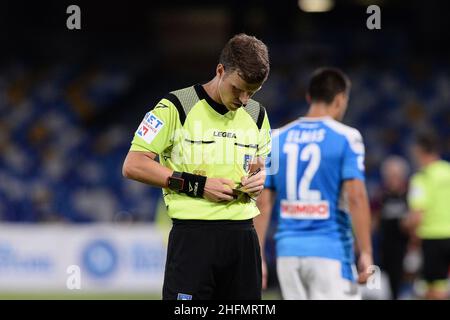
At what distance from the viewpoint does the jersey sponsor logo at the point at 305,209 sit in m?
6.13

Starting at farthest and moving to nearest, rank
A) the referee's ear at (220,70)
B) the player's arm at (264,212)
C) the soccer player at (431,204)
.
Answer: the soccer player at (431,204) < the player's arm at (264,212) < the referee's ear at (220,70)

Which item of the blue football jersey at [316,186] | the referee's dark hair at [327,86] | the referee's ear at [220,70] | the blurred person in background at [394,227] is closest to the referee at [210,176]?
the referee's ear at [220,70]

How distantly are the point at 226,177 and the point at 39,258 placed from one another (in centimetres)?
1020

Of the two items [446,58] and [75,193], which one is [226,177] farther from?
[446,58]

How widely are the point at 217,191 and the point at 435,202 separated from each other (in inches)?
274

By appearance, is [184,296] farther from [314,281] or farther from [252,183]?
[314,281]

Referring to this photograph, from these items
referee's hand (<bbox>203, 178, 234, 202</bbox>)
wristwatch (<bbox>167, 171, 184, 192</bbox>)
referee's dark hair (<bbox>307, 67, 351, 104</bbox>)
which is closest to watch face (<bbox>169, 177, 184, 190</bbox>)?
wristwatch (<bbox>167, 171, 184, 192</bbox>)

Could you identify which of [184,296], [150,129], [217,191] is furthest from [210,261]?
[150,129]

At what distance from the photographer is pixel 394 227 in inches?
479

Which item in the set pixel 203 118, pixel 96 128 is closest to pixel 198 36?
pixel 96 128

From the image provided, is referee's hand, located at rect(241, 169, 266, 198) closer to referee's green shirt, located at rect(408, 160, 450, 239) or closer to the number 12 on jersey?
the number 12 on jersey

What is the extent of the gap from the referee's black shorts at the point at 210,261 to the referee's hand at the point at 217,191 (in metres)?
0.12

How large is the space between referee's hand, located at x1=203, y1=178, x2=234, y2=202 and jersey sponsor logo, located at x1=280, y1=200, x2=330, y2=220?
1882 millimetres

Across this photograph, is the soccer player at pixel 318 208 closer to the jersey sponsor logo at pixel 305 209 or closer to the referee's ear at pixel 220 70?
the jersey sponsor logo at pixel 305 209
